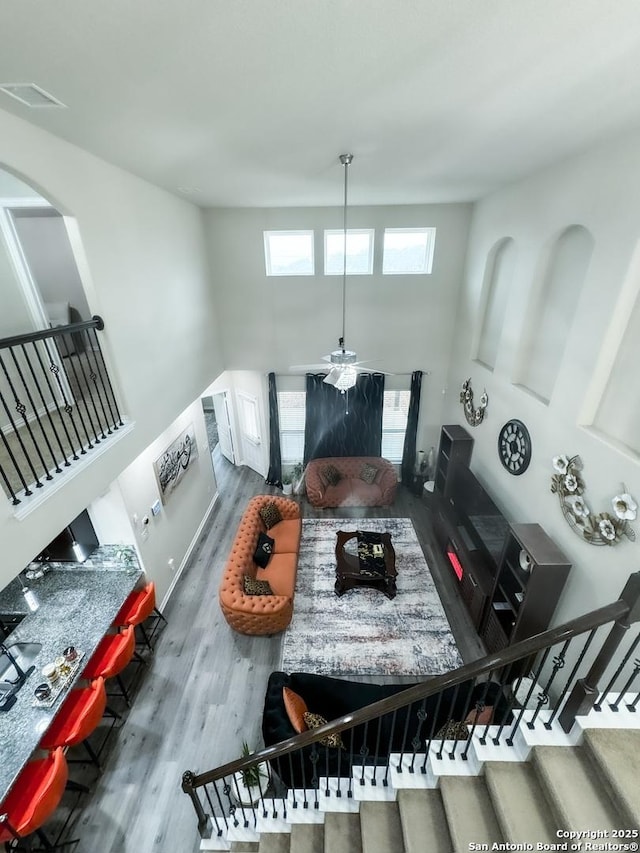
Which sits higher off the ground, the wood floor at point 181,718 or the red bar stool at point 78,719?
the red bar stool at point 78,719

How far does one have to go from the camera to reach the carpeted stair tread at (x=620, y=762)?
1734 millimetres

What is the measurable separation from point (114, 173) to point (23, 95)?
141 cm

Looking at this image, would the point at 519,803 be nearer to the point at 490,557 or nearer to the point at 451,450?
the point at 490,557

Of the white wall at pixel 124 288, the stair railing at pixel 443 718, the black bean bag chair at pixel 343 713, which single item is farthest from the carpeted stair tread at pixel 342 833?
the white wall at pixel 124 288

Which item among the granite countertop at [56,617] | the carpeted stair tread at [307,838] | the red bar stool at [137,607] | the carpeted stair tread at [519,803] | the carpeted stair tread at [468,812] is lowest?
the carpeted stair tread at [307,838]

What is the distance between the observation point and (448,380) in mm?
6855

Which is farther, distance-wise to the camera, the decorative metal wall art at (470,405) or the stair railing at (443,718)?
the decorative metal wall art at (470,405)

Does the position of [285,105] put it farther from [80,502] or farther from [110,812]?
[110,812]

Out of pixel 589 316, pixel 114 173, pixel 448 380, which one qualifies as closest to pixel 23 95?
pixel 114 173

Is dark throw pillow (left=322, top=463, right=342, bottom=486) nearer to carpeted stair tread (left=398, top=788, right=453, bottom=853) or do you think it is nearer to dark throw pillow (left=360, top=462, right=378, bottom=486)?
dark throw pillow (left=360, top=462, right=378, bottom=486)

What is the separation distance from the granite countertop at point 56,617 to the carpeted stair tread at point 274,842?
195cm

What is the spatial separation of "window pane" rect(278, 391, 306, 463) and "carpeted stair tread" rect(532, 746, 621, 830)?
6.15m

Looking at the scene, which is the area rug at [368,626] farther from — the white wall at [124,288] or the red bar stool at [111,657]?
the white wall at [124,288]

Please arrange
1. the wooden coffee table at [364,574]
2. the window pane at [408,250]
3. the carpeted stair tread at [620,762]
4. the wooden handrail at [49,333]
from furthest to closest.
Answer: the window pane at [408,250]
the wooden coffee table at [364,574]
the wooden handrail at [49,333]
the carpeted stair tread at [620,762]
